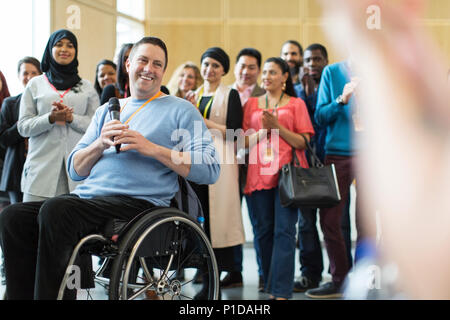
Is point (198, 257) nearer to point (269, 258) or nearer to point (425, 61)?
point (269, 258)

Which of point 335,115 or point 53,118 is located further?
point 335,115

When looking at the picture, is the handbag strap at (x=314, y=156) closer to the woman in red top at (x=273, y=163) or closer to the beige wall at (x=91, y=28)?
the woman in red top at (x=273, y=163)

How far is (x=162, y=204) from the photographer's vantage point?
1.77 meters

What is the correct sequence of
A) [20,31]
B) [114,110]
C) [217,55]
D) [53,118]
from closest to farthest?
[114,110], [53,118], [217,55], [20,31]

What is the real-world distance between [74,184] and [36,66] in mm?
1162

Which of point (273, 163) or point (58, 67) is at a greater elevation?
point (58, 67)

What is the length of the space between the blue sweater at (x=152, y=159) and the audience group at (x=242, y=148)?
22.4 inches

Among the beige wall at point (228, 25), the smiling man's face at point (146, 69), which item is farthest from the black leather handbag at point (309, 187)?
the beige wall at point (228, 25)

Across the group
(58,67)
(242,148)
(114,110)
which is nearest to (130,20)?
(58,67)

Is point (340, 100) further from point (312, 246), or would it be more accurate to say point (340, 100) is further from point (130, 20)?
point (130, 20)

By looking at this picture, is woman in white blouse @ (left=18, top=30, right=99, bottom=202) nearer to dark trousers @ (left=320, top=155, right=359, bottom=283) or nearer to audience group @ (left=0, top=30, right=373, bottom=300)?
audience group @ (left=0, top=30, right=373, bottom=300)

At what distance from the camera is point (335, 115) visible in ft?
8.77

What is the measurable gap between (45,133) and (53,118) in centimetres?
15
